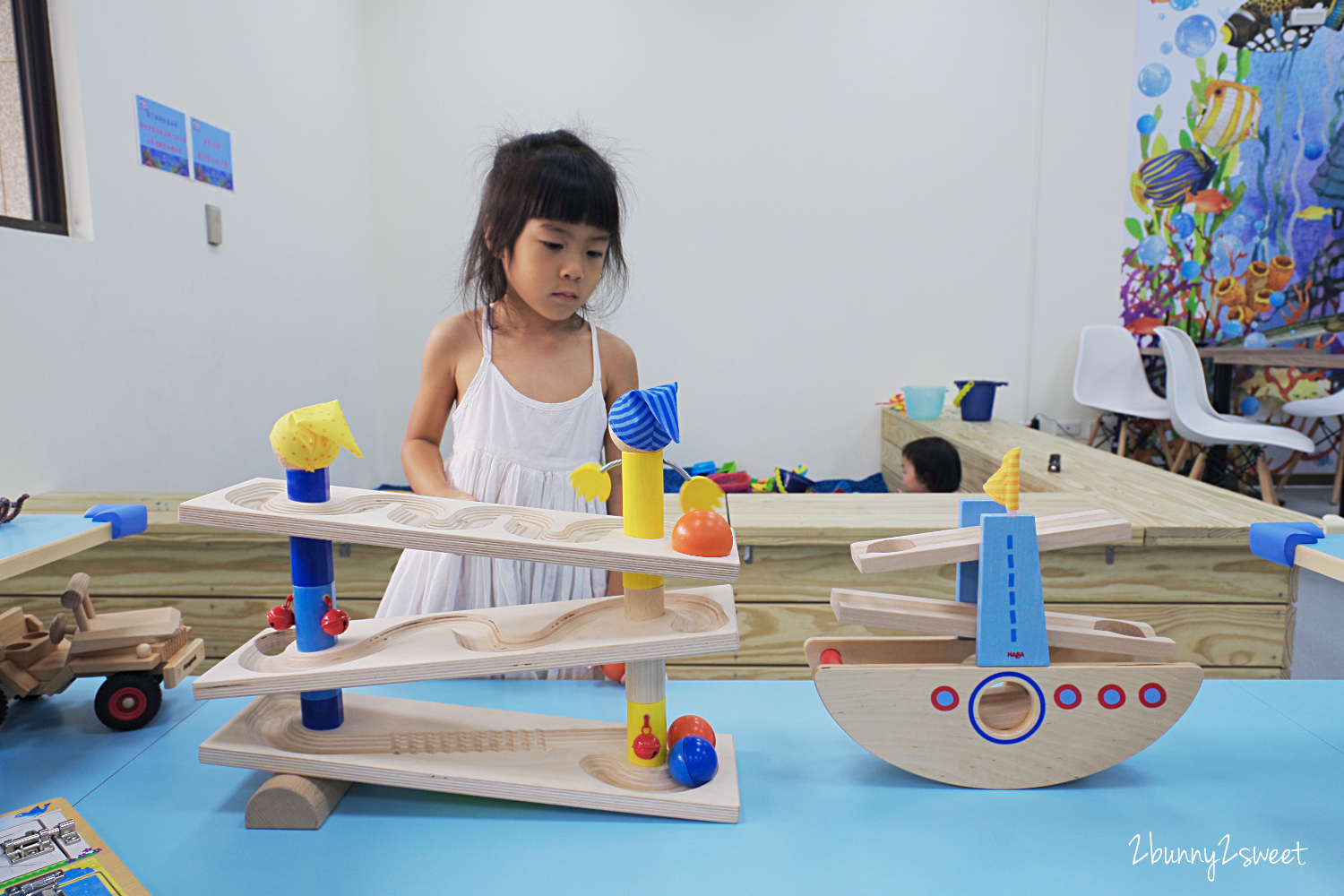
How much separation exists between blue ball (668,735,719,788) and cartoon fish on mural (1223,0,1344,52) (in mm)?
5065

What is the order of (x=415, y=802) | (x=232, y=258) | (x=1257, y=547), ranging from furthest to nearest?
(x=232, y=258), (x=1257, y=547), (x=415, y=802)

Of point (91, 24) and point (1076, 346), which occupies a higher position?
point (91, 24)

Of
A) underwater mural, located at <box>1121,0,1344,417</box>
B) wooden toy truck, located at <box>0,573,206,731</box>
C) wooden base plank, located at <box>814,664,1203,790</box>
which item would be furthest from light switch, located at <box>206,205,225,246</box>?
underwater mural, located at <box>1121,0,1344,417</box>

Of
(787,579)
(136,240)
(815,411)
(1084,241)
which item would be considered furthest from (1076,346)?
(136,240)

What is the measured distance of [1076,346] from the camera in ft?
14.6

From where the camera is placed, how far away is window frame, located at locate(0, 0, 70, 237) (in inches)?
80.5

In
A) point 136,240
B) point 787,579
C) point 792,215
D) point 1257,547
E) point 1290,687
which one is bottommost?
point 787,579

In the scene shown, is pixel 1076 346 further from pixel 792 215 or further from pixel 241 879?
pixel 241 879

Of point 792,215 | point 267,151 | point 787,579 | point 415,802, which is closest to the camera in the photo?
point 415,802

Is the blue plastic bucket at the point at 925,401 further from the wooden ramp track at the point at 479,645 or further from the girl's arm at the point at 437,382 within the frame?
the wooden ramp track at the point at 479,645

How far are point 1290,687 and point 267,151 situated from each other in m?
3.38

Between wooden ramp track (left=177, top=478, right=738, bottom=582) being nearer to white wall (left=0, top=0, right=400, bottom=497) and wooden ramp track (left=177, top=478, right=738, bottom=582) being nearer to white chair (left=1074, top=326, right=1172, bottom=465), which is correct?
white wall (left=0, top=0, right=400, bottom=497)

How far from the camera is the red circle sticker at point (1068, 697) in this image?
0.72 meters

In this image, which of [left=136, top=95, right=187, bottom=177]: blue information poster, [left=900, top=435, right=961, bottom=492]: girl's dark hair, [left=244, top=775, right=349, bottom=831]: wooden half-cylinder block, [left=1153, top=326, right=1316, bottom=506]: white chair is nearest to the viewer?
[left=244, top=775, right=349, bottom=831]: wooden half-cylinder block
